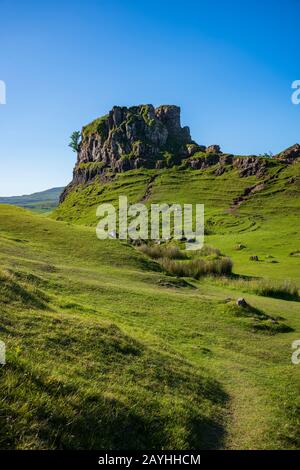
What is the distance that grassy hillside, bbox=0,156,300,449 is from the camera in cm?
950

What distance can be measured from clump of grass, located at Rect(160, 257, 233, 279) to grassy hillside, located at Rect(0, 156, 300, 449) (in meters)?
1.39

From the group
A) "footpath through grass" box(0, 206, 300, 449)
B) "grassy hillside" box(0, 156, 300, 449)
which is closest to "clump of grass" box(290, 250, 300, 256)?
"grassy hillside" box(0, 156, 300, 449)

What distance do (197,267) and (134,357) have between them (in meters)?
28.7

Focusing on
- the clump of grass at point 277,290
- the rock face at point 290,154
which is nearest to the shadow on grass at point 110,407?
the clump of grass at point 277,290

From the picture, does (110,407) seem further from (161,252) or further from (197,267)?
(161,252)

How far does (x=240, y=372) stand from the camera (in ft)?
57.1

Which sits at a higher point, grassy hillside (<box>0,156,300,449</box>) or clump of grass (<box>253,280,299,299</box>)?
grassy hillside (<box>0,156,300,449</box>)

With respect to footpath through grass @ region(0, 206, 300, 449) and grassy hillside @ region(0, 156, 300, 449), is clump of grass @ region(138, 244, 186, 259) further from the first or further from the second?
footpath through grass @ region(0, 206, 300, 449)

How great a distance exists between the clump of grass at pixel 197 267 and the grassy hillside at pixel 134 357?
4.55ft

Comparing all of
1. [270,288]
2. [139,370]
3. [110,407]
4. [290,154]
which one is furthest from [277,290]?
[290,154]

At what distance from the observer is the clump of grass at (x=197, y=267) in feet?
139

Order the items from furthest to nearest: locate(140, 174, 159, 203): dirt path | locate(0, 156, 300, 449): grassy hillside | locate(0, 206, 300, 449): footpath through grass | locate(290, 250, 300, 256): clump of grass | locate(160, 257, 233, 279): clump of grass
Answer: locate(140, 174, 159, 203): dirt path, locate(290, 250, 300, 256): clump of grass, locate(160, 257, 233, 279): clump of grass, locate(0, 156, 300, 449): grassy hillside, locate(0, 206, 300, 449): footpath through grass

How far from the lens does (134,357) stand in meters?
15.1

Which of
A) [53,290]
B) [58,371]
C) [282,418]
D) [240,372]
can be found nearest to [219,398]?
[282,418]
